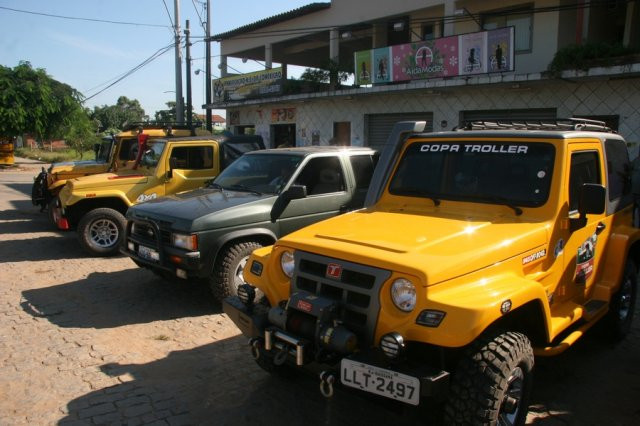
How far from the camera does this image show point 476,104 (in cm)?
1266

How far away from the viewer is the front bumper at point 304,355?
2.54 meters

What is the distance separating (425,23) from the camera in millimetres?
15133

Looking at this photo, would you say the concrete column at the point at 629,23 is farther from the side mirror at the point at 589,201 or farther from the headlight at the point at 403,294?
the headlight at the point at 403,294

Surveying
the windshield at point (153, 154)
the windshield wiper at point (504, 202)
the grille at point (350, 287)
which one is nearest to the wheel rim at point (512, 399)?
the grille at point (350, 287)

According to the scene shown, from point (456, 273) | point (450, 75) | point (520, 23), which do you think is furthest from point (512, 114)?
point (456, 273)

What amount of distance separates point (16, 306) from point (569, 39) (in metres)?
13.0

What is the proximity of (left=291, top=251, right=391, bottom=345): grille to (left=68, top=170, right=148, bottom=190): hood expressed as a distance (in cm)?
602

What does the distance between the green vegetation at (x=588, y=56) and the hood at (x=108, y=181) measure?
845 centimetres

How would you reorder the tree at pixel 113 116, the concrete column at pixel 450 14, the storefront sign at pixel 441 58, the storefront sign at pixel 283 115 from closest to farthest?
the storefront sign at pixel 441 58 < the concrete column at pixel 450 14 < the storefront sign at pixel 283 115 < the tree at pixel 113 116

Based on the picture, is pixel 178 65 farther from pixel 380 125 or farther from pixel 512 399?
pixel 512 399

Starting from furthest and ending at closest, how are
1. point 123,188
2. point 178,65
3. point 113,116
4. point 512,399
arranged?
point 113,116 → point 178,65 → point 123,188 → point 512,399

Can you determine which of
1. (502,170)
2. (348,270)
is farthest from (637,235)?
(348,270)

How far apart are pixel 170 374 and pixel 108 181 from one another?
5.17m

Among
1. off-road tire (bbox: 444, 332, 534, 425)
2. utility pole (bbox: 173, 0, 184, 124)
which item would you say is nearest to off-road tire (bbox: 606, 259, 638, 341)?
off-road tire (bbox: 444, 332, 534, 425)
